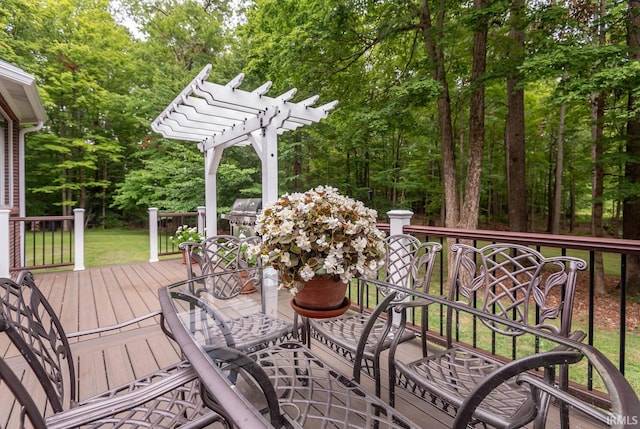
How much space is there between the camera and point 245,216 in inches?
197

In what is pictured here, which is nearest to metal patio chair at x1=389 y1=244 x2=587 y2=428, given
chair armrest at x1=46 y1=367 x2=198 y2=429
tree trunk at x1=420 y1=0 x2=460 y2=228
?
chair armrest at x1=46 y1=367 x2=198 y2=429

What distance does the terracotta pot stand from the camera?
Answer: 1.37 metres

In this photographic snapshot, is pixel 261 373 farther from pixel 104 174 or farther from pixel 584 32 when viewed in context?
pixel 104 174

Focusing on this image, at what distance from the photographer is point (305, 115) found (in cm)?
372

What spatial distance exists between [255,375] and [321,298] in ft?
1.63

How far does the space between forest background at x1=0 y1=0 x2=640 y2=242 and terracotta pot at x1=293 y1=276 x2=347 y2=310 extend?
13.2 ft

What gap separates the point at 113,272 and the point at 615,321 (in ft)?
26.3

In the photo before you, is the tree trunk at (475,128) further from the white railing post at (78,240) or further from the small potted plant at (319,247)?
the white railing post at (78,240)

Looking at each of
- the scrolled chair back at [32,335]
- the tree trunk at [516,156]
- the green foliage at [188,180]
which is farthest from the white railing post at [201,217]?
the tree trunk at [516,156]

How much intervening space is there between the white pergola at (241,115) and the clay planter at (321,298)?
5.46ft

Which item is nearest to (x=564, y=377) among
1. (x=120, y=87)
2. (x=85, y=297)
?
(x=85, y=297)

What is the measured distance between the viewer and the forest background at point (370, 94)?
4500mm

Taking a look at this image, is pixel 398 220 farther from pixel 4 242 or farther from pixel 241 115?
pixel 4 242

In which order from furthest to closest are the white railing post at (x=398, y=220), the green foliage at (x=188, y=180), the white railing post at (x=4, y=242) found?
1. the green foliage at (x=188, y=180)
2. the white railing post at (x=4, y=242)
3. the white railing post at (x=398, y=220)
